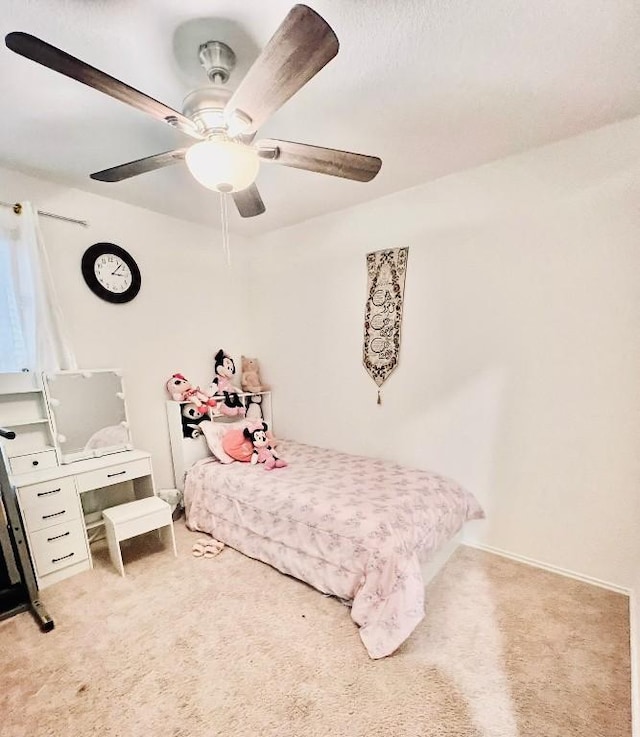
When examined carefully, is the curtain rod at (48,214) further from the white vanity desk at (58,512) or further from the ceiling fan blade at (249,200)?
the white vanity desk at (58,512)

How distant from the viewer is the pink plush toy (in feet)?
9.10

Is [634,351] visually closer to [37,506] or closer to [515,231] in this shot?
[515,231]

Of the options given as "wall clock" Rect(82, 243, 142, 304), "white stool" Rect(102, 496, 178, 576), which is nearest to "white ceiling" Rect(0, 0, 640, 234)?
"wall clock" Rect(82, 243, 142, 304)

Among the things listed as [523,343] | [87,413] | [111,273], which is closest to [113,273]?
[111,273]

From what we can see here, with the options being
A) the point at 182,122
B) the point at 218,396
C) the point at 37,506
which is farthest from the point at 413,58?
the point at 37,506

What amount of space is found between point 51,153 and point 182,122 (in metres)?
1.30

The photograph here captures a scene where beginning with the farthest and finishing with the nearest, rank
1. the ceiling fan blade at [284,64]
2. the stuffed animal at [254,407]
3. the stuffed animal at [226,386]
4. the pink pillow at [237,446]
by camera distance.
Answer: the stuffed animal at [254,407], the stuffed animal at [226,386], the pink pillow at [237,446], the ceiling fan blade at [284,64]

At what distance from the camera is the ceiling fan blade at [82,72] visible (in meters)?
0.86

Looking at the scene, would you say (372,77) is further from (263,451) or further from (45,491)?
(45,491)

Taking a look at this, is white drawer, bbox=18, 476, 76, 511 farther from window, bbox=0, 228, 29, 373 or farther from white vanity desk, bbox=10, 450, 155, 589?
window, bbox=0, 228, 29, 373

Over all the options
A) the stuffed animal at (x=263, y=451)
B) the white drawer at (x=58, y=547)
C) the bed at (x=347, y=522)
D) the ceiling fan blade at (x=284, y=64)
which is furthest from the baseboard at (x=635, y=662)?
the white drawer at (x=58, y=547)

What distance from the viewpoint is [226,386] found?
3115mm

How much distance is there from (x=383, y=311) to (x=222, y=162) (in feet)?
5.51

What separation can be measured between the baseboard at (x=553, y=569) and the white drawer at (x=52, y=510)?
2.58 m
